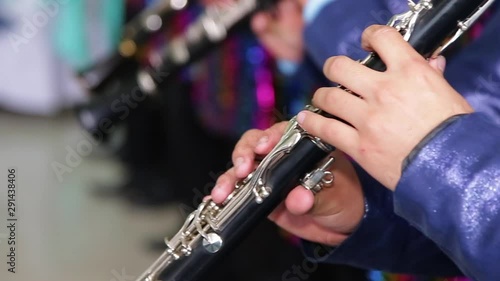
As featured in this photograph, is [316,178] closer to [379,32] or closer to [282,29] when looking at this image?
[379,32]

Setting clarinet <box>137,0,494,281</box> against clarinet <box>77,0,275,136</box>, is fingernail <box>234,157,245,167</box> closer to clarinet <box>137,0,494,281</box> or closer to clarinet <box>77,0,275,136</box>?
clarinet <box>137,0,494,281</box>

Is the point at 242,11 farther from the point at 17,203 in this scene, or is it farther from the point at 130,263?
the point at 17,203

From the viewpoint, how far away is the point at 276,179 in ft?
2.12

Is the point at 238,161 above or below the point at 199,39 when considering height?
below

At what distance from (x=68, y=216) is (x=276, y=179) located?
127cm

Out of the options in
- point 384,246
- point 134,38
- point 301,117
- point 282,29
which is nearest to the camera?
point 301,117

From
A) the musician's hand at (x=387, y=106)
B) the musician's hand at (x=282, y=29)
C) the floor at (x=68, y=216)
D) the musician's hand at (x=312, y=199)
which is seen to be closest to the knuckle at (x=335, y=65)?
the musician's hand at (x=387, y=106)

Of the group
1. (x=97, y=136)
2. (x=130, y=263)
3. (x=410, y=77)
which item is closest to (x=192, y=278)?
(x=410, y=77)

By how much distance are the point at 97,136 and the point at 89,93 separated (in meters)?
0.11

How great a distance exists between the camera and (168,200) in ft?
6.26

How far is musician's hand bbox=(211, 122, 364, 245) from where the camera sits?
675mm

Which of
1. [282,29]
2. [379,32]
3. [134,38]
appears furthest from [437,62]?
[134,38]

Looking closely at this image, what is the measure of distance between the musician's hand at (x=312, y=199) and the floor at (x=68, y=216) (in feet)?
2.29

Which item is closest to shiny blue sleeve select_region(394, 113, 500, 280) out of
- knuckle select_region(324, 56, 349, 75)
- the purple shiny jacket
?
the purple shiny jacket
